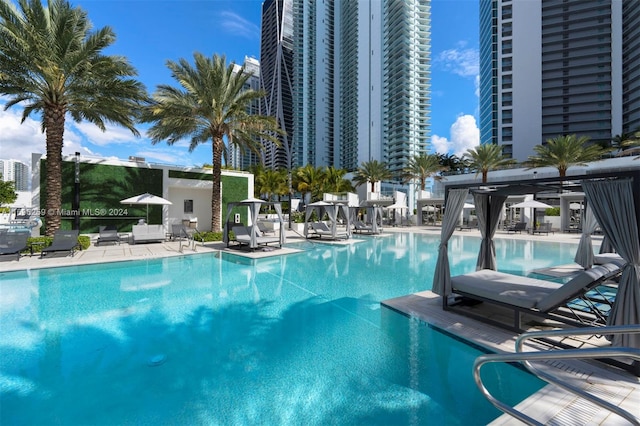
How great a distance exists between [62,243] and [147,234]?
12.6 ft

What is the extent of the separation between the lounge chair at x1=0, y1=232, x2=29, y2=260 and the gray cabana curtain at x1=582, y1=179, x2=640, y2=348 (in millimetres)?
15337

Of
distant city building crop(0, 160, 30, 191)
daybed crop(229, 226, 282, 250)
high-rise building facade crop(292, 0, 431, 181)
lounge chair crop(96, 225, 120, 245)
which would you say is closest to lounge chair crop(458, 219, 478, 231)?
daybed crop(229, 226, 282, 250)

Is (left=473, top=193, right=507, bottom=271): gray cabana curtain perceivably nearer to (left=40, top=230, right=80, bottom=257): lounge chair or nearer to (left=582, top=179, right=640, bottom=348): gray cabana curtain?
(left=582, top=179, right=640, bottom=348): gray cabana curtain

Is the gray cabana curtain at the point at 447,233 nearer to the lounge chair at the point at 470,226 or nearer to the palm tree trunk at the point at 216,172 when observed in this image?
the palm tree trunk at the point at 216,172

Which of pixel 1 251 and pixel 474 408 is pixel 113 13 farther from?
pixel 474 408

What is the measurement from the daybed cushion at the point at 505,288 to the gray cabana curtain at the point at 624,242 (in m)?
0.88

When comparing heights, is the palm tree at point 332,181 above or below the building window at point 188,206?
above

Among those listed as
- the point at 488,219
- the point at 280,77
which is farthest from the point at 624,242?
the point at 280,77

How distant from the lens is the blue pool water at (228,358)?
301cm

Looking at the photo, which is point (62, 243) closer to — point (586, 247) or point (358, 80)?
point (586, 247)

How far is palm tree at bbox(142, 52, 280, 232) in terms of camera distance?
14031mm

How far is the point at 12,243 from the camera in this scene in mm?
10008

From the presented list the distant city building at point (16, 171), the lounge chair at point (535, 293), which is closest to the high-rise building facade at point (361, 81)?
the lounge chair at point (535, 293)

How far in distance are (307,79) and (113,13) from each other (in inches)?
3758
